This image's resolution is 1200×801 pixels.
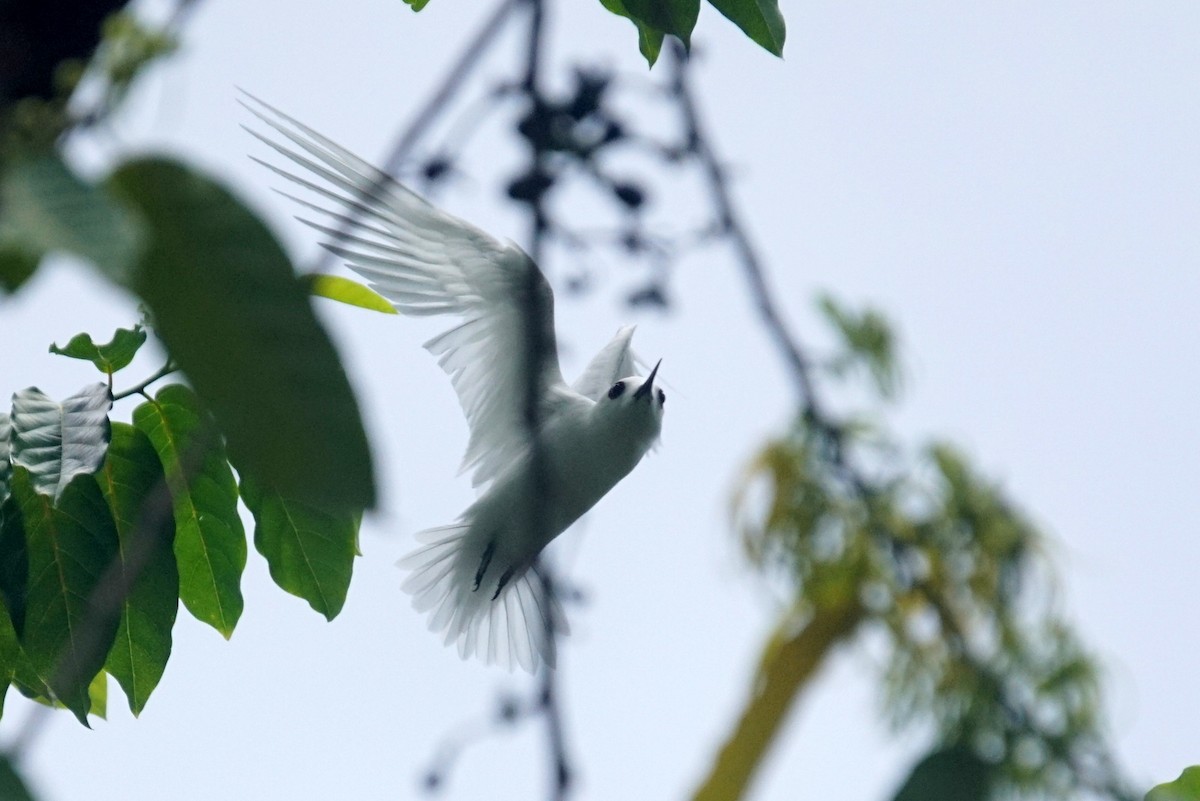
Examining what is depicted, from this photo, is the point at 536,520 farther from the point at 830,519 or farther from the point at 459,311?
the point at 830,519

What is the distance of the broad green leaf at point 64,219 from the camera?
563mm

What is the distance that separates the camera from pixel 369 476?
0.59 metres

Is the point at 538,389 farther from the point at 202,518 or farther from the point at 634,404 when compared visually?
the point at 634,404

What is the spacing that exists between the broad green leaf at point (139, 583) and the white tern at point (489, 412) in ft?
2.33

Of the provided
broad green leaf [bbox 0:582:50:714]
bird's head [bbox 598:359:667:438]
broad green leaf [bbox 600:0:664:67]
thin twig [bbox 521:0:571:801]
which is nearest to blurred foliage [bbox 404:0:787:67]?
broad green leaf [bbox 600:0:664:67]

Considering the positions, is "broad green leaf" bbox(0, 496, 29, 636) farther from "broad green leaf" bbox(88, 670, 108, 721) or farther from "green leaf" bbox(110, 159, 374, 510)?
"green leaf" bbox(110, 159, 374, 510)

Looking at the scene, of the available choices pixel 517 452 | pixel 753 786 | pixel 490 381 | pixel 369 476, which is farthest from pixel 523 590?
pixel 369 476

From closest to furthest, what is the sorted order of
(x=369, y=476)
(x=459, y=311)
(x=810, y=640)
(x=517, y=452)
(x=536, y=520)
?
(x=369, y=476) < (x=536, y=520) < (x=810, y=640) < (x=459, y=311) < (x=517, y=452)

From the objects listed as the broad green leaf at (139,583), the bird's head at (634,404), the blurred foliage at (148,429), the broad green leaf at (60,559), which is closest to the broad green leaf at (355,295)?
the blurred foliage at (148,429)

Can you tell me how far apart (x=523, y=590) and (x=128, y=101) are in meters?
2.04

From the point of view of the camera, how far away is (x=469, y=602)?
377 centimetres

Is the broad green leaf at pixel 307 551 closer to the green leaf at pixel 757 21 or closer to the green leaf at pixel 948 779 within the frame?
the green leaf at pixel 757 21

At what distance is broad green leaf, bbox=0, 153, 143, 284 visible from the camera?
0.56 meters

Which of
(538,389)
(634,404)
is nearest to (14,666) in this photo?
(538,389)
